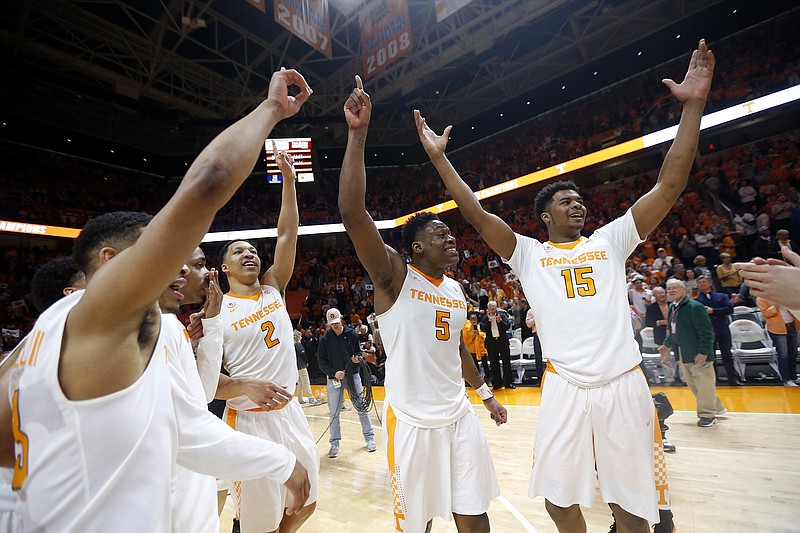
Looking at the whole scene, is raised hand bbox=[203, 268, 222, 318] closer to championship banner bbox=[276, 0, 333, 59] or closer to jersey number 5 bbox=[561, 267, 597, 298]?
jersey number 5 bbox=[561, 267, 597, 298]

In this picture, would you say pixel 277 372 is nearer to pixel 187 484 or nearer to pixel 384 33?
pixel 187 484

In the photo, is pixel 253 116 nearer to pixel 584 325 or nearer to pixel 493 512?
pixel 584 325

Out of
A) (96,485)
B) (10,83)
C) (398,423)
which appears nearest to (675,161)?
(398,423)

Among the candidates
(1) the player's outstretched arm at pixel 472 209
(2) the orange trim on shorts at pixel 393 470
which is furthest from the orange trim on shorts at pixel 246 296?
(1) the player's outstretched arm at pixel 472 209

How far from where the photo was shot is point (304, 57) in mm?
14883

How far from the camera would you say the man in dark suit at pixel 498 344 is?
8.94m

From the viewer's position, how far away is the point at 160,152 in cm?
2289

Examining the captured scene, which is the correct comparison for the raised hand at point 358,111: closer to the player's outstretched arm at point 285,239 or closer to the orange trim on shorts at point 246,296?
the player's outstretched arm at point 285,239

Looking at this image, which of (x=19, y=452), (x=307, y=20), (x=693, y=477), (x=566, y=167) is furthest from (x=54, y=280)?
(x=566, y=167)

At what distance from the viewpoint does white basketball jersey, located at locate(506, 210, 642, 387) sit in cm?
236

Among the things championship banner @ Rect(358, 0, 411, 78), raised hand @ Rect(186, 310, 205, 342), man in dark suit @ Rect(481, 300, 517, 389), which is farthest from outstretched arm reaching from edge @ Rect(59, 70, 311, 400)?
championship banner @ Rect(358, 0, 411, 78)

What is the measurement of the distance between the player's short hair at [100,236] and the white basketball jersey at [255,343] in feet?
5.63

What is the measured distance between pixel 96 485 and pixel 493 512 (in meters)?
3.50

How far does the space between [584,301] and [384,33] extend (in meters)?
10.9
